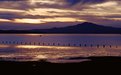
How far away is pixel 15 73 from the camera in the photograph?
21.4 m

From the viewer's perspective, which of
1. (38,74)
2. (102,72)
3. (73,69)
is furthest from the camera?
(73,69)

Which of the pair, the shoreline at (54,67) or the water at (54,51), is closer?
the shoreline at (54,67)

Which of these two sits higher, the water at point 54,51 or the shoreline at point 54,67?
the shoreline at point 54,67

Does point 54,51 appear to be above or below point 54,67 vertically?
below

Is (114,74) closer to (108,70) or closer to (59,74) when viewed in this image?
(108,70)

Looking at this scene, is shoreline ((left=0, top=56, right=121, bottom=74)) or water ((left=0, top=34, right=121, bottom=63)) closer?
shoreline ((left=0, top=56, right=121, bottom=74))

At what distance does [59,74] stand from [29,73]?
2108 millimetres

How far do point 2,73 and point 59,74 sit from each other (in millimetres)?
3976

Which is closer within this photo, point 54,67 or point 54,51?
point 54,67

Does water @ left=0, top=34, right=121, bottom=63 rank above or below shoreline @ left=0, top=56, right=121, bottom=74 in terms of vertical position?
below

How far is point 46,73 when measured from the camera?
21.5 meters

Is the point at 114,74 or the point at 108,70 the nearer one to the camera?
the point at 114,74

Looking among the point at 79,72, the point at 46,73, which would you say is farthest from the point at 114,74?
the point at 46,73

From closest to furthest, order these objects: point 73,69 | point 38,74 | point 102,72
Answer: point 38,74 < point 102,72 < point 73,69
